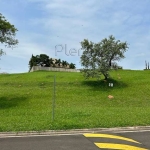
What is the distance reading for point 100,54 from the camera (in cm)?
3153

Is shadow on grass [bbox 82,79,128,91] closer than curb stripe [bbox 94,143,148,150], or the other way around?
curb stripe [bbox 94,143,148,150]

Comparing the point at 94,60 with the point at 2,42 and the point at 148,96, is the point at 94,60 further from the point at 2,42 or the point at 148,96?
the point at 2,42

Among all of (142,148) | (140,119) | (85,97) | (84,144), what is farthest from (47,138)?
(85,97)

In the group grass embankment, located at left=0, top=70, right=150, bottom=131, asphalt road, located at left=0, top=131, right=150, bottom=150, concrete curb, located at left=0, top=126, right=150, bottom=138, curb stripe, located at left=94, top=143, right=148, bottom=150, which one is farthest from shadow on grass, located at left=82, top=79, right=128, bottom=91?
curb stripe, located at left=94, top=143, right=148, bottom=150

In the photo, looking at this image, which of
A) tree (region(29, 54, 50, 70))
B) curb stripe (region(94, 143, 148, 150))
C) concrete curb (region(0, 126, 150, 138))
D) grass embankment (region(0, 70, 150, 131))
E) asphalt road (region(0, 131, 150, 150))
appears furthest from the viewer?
tree (region(29, 54, 50, 70))

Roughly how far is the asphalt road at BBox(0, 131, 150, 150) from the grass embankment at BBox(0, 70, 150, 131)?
1.40 meters

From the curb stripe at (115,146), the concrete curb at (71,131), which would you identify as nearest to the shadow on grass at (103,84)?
the concrete curb at (71,131)

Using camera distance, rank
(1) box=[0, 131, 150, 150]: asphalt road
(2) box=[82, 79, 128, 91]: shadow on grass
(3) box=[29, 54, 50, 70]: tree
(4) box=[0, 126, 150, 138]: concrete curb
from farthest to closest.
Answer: (3) box=[29, 54, 50, 70]: tree
(2) box=[82, 79, 128, 91]: shadow on grass
(4) box=[0, 126, 150, 138]: concrete curb
(1) box=[0, 131, 150, 150]: asphalt road

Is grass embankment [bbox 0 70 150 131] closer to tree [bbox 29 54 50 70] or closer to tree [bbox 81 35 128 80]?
tree [bbox 81 35 128 80]

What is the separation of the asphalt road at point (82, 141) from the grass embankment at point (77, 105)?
1.40 m

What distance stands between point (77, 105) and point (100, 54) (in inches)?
473

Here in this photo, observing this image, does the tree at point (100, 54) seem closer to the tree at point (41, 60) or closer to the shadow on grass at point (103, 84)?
the shadow on grass at point (103, 84)

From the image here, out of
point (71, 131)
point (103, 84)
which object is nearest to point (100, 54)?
point (103, 84)

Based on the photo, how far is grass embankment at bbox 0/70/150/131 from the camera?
39.6 feet
